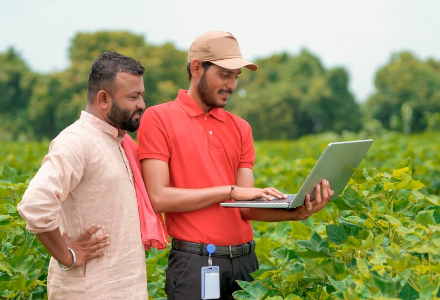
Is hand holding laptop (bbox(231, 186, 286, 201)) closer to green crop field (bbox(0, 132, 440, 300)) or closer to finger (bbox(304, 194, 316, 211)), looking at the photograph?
finger (bbox(304, 194, 316, 211))

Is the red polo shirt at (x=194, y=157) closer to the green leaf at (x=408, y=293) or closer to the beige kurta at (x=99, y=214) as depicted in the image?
the beige kurta at (x=99, y=214)

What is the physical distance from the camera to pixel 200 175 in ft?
9.80

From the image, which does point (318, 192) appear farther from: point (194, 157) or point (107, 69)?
point (107, 69)

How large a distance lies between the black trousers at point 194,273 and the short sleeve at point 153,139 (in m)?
0.47

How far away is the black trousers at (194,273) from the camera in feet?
9.68

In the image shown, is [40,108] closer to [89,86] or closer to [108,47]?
[108,47]

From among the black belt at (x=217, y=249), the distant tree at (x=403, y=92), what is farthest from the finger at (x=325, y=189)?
the distant tree at (x=403, y=92)

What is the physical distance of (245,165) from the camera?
321 cm

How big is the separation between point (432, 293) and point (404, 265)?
0.38 feet

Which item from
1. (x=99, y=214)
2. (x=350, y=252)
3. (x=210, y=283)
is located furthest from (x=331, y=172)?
(x=99, y=214)

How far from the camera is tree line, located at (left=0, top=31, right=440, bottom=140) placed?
213ft

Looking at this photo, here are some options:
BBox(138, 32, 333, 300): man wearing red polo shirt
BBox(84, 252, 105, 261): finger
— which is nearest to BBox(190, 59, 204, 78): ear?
BBox(138, 32, 333, 300): man wearing red polo shirt

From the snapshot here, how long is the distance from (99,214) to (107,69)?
584 mm

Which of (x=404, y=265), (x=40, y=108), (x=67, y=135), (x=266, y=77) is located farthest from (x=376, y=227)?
(x=266, y=77)
